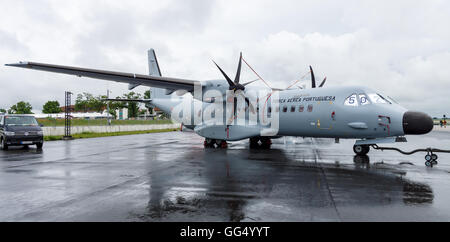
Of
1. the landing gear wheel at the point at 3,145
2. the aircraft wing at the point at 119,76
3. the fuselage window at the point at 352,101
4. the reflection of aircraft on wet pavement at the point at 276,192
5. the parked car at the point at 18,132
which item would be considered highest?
the aircraft wing at the point at 119,76

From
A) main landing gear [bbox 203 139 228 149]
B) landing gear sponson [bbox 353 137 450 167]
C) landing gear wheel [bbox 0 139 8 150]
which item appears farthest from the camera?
main landing gear [bbox 203 139 228 149]

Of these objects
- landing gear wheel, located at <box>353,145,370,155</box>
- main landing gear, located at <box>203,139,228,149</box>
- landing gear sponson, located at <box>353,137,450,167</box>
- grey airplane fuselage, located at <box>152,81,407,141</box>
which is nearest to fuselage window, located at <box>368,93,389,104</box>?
grey airplane fuselage, located at <box>152,81,407,141</box>

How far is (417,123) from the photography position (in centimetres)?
948

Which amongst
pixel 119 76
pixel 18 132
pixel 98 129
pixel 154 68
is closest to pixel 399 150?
pixel 119 76

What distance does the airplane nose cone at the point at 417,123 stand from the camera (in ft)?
31.0

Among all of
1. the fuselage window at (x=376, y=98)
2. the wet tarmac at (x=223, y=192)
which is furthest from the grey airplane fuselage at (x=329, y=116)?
the wet tarmac at (x=223, y=192)

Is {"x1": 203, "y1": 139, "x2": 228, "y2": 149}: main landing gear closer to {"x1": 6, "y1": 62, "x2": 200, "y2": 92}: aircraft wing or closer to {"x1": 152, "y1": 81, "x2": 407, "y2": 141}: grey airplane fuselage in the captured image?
{"x1": 152, "y1": 81, "x2": 407, "y2": 141}: grey airplane fuselage

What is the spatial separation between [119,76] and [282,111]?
7562mm

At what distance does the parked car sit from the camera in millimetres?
13875

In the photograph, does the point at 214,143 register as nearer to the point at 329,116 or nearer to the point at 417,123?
the point at 329,116

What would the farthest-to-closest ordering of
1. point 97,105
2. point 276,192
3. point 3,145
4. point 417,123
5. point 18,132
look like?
point 97,105
point 3,145
point 18,132
point 417,123
point 276,192

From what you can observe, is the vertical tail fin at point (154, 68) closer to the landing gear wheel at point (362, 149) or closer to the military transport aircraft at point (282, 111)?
the military transport aircraft at point (282, 111)
